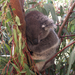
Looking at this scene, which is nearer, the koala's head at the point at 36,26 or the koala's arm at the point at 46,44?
the koala's head at the point at 36,26

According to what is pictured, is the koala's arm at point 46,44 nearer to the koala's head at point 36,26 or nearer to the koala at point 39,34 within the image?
the koala at point 39,34

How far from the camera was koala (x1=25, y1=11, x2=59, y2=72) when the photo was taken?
157cm

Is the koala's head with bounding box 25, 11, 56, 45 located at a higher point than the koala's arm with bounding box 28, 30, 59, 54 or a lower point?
higher

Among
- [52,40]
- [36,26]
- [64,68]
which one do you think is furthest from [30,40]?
[64,68]

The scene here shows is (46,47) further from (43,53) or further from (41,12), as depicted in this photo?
(41,12)

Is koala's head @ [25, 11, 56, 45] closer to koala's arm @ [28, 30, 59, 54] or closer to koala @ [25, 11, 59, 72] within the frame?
koala @ [25, 11, 59, 72]

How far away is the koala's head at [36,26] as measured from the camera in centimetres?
157

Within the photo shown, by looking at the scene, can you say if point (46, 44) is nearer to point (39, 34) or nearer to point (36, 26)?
point (39, 34)

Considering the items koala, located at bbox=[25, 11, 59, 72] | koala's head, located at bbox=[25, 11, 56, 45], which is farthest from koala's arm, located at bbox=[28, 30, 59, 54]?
koala's head, located at bbox=[25, 11, 56, 45]

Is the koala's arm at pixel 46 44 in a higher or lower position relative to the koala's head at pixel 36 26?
lower

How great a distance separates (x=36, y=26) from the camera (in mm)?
1575

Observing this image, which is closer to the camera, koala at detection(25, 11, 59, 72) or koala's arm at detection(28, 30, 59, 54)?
koala at detection(25, 11, 59, 72)

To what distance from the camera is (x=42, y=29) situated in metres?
1.65

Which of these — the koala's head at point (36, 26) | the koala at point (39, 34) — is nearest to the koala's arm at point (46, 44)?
the koala at point (39, 34)
